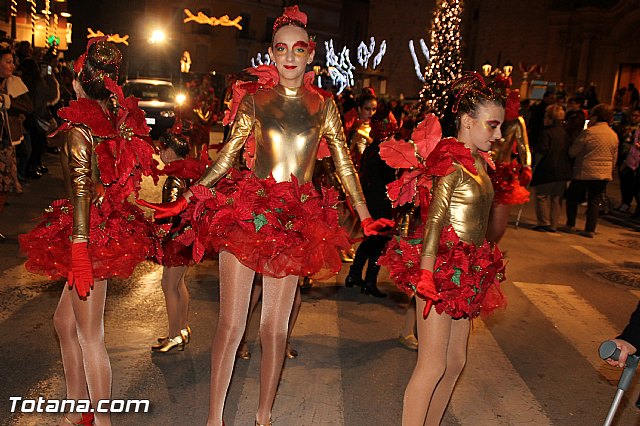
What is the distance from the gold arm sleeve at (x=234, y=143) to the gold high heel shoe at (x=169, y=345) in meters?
2.13

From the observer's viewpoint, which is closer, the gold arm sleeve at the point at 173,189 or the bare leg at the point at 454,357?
the bare leg at the point at 454,357

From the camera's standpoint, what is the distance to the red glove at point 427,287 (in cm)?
374

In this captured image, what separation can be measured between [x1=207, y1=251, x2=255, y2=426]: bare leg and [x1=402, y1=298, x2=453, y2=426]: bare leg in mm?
1051

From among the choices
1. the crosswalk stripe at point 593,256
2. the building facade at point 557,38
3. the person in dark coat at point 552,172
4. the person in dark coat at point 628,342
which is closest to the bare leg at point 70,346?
the person in dark coat at point 628,342

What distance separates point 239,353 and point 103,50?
2.91 metres

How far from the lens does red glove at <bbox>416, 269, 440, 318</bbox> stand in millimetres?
3742

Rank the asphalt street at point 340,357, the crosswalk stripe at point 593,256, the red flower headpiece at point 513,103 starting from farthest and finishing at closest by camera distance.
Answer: the crosswalk stripe at point 593,256
the red flower headpiece at point 513,103
the asphalt street at point 340,357

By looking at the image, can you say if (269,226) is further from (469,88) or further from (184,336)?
(184,336)

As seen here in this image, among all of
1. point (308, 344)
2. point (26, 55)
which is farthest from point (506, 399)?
point (26, 55)

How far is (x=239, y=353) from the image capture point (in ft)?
19.5

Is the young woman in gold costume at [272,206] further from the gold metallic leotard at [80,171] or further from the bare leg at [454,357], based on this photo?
the bare leg at [454,357]

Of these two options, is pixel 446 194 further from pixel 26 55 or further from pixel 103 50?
pixel 26 55

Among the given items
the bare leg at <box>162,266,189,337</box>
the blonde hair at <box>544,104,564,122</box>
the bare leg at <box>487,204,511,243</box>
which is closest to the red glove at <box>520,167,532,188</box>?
the bare leg at <box>487,204,511,243</box>

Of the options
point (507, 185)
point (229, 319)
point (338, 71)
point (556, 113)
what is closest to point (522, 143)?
point (507, 185)
